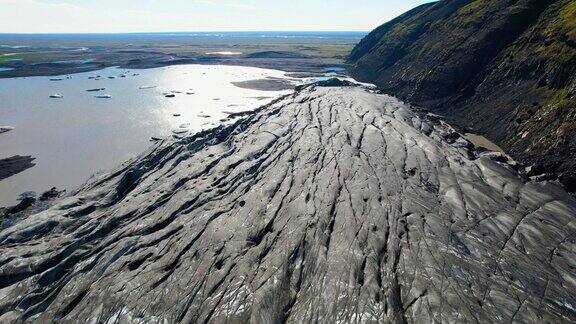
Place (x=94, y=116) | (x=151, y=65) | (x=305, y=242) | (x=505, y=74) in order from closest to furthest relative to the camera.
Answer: (x=305, y=242)
(x=505, y=74)
(x=94, y=116)
(x=151, y=65)

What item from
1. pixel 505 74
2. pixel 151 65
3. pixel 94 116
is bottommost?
pixel 151 65

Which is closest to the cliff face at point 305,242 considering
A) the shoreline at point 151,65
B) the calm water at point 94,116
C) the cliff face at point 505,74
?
the cliff face at point 505,74

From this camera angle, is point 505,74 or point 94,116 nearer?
point 505,74

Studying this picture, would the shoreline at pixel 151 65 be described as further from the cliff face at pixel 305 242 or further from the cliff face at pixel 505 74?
the cliff face at pixel 305 242

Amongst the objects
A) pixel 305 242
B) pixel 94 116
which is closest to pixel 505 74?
pixel 305 242

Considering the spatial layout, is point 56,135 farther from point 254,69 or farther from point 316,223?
point 254,69

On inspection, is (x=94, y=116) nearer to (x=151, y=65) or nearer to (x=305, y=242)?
(x=305, y=242)

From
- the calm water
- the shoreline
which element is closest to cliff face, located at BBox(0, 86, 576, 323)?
the calm water
